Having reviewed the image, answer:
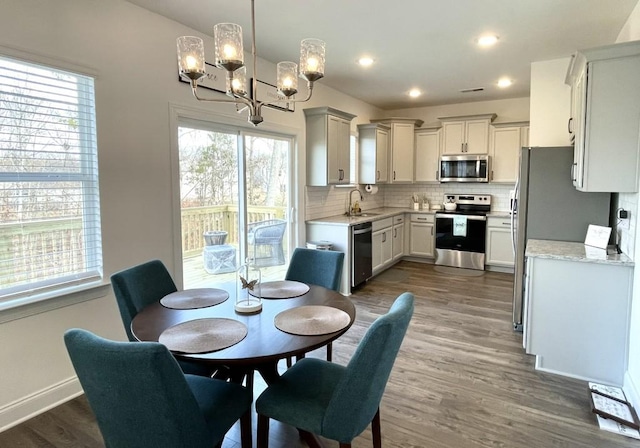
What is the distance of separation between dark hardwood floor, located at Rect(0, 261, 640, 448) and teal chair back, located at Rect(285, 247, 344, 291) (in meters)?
0.75

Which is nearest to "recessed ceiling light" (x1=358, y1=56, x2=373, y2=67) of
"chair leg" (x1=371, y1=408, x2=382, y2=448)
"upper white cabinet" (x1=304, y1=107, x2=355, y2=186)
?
"upper white cabinet" (x1=304, y1=107, x2=355, y2=186)

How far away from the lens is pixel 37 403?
239 cm

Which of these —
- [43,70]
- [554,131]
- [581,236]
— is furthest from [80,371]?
[554,131]

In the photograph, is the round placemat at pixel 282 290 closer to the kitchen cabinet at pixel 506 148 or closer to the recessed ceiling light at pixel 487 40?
the recessed ceiling light at pixel 487 40

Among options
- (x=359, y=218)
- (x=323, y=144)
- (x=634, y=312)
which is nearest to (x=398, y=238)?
(x=359, y=218)

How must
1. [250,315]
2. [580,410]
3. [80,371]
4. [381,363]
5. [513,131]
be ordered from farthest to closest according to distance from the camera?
[513,131] → [580,410] → [250,315] → [381,363] → [80,371]

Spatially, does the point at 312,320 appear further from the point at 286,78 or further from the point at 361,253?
the point at 361,253

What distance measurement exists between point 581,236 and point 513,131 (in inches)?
121

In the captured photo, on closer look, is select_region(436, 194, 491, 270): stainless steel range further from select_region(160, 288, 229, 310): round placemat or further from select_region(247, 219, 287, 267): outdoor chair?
select_region(160, 288, 229, 310): round placemat

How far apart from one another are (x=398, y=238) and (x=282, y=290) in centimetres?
441

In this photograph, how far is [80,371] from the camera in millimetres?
1326

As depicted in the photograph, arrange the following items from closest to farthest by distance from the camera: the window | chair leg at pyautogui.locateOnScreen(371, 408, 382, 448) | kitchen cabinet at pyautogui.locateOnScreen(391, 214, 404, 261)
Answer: chair leg at pyautogui.locateOnScreen(371, 408, 382, 448), the window, kitchen cabinet at pyautogui.locateOnScreen(391, 214, 404, 261)

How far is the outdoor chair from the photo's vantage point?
4141mm

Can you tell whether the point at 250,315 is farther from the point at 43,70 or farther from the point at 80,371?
the point at 43,70
